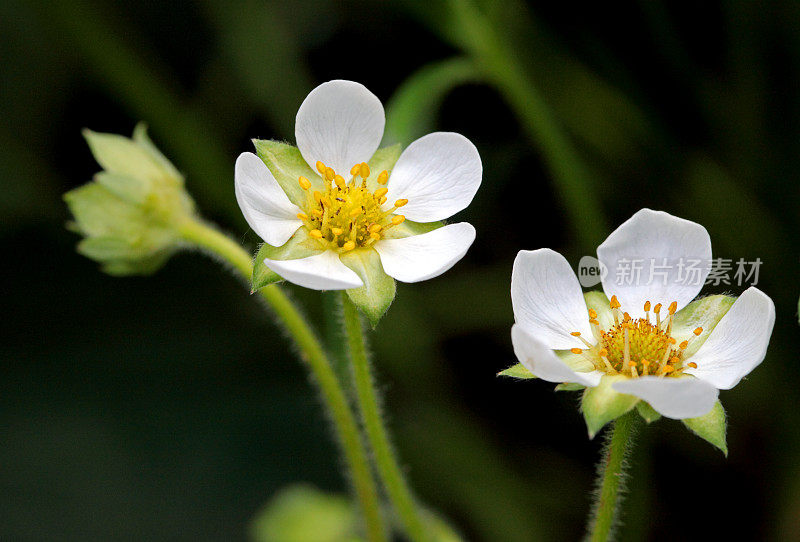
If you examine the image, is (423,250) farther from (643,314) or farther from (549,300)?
(643,314)

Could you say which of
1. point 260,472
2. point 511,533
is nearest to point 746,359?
point 511,533

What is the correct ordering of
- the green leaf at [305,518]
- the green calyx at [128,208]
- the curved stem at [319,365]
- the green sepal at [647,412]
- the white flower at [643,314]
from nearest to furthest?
the green sepal at [647,412] < the white flower at [643,314] < the curved stem at [319,365] < the green calyx at [128,208] < the green leaf at [305,518]

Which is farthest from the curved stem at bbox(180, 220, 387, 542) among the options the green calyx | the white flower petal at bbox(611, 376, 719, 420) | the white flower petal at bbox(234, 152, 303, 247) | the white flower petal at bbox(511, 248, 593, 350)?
the white flower petal at bbox(611, 376, 719, 420)

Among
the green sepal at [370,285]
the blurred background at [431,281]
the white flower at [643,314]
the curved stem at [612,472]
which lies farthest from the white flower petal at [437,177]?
the blurred background at [431,281]

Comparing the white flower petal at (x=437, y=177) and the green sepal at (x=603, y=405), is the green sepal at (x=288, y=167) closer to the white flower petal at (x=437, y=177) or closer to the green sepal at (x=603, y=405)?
the white flower petal at (x=437, y=177)

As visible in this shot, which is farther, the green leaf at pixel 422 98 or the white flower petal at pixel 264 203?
the green leaf at pixel 422 98

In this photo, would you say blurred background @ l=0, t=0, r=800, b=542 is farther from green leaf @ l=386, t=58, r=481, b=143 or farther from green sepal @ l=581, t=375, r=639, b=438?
green sepal @ l=581, t=375, r=639, b=438

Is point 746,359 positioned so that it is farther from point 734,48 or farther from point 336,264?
point 734,48
